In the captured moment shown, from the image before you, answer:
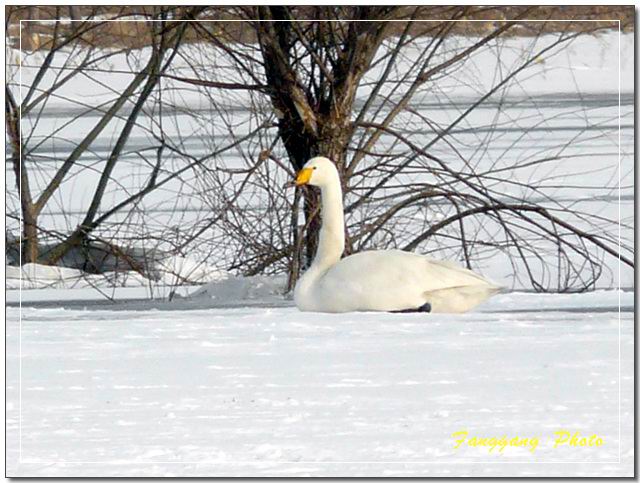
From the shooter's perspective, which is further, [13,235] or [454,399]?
[13,235]

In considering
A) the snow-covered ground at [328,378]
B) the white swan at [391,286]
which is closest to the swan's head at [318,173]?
the white swan at [391,286]

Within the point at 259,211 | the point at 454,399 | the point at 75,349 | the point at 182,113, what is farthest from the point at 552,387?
the point at 182,113

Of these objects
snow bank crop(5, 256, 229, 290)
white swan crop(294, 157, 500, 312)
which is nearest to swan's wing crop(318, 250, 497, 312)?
white swan crop(294, 157, 500, 312)

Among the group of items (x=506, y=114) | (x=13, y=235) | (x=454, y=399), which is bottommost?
(x=454, y=399)

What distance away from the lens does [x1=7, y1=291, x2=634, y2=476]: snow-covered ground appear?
4312 mm

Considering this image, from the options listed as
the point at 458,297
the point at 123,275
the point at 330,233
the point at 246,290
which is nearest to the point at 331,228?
the point at 330,233

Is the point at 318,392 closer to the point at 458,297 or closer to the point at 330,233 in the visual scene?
the point at 458,297

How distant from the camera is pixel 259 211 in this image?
6145 mm

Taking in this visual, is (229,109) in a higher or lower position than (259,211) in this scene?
higher

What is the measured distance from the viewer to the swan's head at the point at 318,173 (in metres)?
5.64

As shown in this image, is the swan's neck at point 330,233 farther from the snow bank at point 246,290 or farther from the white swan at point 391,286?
the snow bank at point 246,290

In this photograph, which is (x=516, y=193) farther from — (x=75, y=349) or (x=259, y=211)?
(x=75, y=349)

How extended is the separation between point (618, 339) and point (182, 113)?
6.79 feet

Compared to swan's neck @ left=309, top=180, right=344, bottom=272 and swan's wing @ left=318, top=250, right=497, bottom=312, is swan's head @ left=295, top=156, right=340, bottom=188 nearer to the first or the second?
swan's neck @ left=309, top=180, right=344, bottom=272
